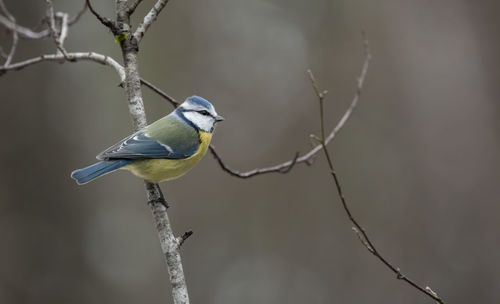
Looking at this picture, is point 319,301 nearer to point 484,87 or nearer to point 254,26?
point 484,87

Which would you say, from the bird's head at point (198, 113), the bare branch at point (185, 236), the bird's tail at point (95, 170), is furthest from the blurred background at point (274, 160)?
the bare branch at point (185, 236)

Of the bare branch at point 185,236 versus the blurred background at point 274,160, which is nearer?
the bare branch at point 185,236

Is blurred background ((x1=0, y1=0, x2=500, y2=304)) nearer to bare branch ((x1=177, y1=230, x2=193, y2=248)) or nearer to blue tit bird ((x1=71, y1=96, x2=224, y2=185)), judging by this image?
blue tit bird ((x1=71, y1=96, x2=224, y2=185))

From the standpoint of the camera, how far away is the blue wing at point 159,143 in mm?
3148

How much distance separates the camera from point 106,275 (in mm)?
5992

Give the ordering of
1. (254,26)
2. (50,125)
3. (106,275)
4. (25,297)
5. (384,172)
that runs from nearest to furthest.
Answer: (25,297), (50,125), (106,275), (384,172), (254,26)

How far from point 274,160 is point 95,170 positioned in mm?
4313

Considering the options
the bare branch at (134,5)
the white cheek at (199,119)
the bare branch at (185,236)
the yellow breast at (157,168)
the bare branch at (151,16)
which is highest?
the bare branch at (134,5)

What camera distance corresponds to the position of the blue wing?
3.15 m

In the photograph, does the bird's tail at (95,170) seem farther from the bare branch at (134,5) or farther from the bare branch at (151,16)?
the bare branch at (134,5)

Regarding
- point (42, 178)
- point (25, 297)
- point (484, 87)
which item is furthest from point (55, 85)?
point (484, 87)

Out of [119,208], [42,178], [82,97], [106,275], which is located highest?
[82,97]

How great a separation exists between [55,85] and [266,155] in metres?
2.83

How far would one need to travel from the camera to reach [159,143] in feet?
10.9
